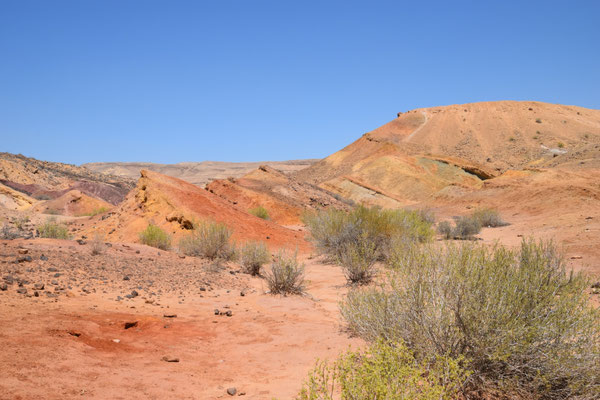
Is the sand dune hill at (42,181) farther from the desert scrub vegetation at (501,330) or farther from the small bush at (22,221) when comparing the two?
the desert scrub vegetation at (501,330)

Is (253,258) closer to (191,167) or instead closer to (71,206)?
(71,206)

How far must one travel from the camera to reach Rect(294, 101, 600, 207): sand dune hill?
39469 mm

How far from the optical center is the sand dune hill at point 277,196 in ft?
77.6

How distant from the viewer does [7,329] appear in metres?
4.18

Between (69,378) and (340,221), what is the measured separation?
905 cm

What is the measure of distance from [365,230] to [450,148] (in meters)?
43.7

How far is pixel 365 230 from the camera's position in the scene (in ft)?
35.6

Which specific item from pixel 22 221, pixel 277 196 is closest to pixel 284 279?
pixel 22 221

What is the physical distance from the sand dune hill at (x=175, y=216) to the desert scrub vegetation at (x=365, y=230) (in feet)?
10.3

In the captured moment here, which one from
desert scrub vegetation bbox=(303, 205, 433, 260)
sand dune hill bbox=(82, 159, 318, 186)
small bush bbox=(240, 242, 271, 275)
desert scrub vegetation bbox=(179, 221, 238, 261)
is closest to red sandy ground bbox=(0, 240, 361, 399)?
small bush bbox=(240, 242, 271, 275)

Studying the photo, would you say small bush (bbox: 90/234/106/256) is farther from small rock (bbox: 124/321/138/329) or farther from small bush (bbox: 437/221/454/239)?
small bush (bbox: 437/221/454/239)

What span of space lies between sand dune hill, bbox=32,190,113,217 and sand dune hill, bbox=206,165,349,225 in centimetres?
Answer: 690

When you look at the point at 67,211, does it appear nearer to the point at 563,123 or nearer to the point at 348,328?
the point at 348,328

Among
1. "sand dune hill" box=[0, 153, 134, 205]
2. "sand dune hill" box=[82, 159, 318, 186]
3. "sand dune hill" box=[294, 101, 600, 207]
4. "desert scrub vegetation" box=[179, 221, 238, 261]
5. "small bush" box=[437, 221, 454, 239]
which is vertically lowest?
"desert scrub vegetation" box=[179, 221, 238, 261]
